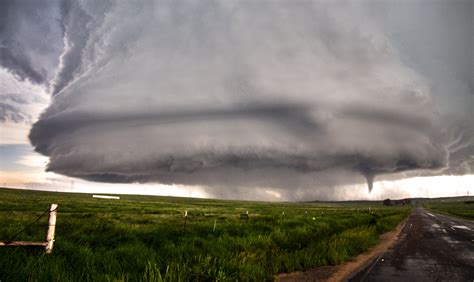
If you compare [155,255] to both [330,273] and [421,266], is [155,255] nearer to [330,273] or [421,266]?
[330,273]

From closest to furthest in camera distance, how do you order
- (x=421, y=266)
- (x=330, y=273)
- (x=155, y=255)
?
Result: 1. (x=155, y=255)
2. (x=330, y=273)
3. (x=421, y=266)

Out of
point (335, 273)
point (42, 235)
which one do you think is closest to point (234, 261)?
point (335, 273)

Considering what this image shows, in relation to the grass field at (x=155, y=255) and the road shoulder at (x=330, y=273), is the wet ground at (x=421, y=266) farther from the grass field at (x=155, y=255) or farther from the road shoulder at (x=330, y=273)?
the grass field at (x=155, y=255)

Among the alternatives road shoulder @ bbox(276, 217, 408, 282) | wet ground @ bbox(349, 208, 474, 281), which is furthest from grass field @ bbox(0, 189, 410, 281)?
wet ground @ bbox(349, 208, 474, 281)

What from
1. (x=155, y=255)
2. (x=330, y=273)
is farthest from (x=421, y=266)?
(x=155, y=255)

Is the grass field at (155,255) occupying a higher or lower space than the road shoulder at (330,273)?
higher

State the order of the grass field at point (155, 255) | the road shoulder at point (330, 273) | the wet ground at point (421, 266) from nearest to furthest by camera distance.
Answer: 1. the grass field at point (155, 255)
2. the wet ground at point (421, 266)
3. the road shoulder at point (330, 273)

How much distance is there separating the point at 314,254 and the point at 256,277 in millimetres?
4623

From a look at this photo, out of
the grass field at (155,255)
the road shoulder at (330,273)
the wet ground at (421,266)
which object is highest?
the grass field at (155,255)

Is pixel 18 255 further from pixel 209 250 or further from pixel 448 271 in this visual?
pixel 448 271

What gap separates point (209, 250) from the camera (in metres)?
11.7

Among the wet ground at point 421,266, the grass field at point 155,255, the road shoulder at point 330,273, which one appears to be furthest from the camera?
the road shoulder at point 330,273

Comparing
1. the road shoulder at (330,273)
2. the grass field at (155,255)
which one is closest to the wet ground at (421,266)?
the road shoulder at (330,273)

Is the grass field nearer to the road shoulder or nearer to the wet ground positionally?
the road shoulder
